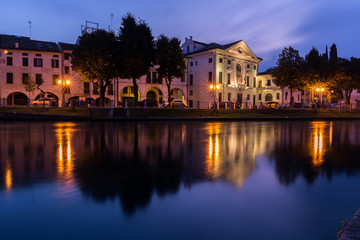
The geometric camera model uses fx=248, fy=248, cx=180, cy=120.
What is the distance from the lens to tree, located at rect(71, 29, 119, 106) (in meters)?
31.0

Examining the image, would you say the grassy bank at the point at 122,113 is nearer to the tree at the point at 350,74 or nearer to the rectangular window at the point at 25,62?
the tree at the point at 350,74

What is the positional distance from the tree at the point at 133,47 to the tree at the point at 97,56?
1.27 m

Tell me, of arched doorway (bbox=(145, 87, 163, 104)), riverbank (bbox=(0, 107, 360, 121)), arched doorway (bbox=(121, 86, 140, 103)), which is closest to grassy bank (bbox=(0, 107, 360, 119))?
riverbank (bbox=(0, 107, 360, 121))

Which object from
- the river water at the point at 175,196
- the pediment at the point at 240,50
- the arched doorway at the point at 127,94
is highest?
the pediment at the point at 240,50

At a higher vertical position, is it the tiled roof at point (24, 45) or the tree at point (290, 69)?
the tiled roof at point (24, 45)

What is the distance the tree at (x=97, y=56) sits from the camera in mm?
31047

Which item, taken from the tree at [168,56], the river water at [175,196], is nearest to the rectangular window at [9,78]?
the tree at [168,56]

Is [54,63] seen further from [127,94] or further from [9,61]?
[127,94]

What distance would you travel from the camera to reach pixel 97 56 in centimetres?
3109

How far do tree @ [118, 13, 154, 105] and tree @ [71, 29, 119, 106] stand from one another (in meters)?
1.27

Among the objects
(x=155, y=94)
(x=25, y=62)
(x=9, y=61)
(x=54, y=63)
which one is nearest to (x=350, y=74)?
(x=155, y=94)

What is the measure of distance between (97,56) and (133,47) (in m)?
4.68

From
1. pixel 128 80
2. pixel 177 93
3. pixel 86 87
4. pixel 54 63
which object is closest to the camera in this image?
pixel 54 63

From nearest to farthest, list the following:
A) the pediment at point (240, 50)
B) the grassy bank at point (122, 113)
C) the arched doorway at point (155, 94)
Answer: the grassy bank at point (122, 113) → the arched doorway at point (155, 94) → the pediment at point (240, 50)
